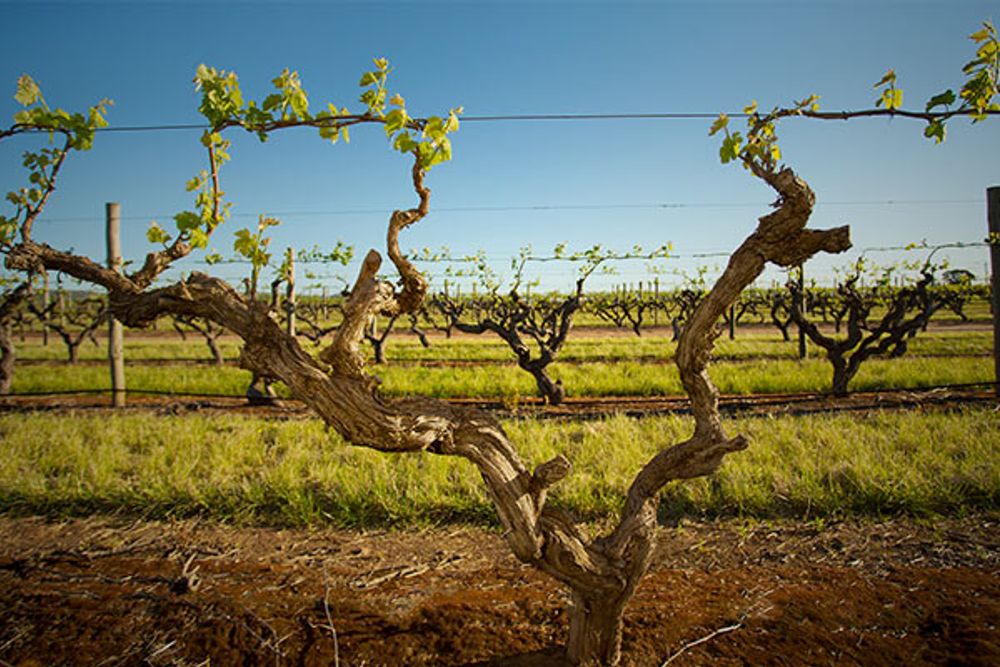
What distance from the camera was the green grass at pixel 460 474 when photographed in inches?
185

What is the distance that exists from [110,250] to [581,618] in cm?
1034

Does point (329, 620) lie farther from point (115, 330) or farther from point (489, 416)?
point (115, 330)

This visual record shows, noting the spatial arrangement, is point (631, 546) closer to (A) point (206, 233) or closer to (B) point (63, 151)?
(A) point (206, 233)

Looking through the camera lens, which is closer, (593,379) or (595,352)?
(593,379)

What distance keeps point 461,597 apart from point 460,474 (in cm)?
200

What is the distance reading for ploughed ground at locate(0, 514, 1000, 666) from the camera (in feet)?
8.92

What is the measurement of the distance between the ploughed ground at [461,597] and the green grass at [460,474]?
282 millimetres

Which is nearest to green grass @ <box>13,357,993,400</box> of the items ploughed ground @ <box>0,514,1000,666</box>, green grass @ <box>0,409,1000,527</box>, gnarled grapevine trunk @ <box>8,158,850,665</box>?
green grass @ <box>0,409,1000,527</box>

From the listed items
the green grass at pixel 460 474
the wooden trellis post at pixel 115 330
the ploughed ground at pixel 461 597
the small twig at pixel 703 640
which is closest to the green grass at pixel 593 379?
the wooden trellis post at pixel 115 330

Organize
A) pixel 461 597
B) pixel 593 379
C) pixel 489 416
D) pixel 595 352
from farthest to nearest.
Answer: pixel 595 352
pixel 593 379
pixel 461 597
pixel 489 416

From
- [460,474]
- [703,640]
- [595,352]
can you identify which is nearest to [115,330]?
[460,474]

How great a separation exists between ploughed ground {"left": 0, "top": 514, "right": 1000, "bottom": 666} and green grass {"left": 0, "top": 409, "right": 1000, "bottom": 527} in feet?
0.93

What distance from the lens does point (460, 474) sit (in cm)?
530

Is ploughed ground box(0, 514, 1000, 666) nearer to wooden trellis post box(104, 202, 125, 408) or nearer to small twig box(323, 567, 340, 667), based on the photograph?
small twig box(323, 567, 340, 667)
